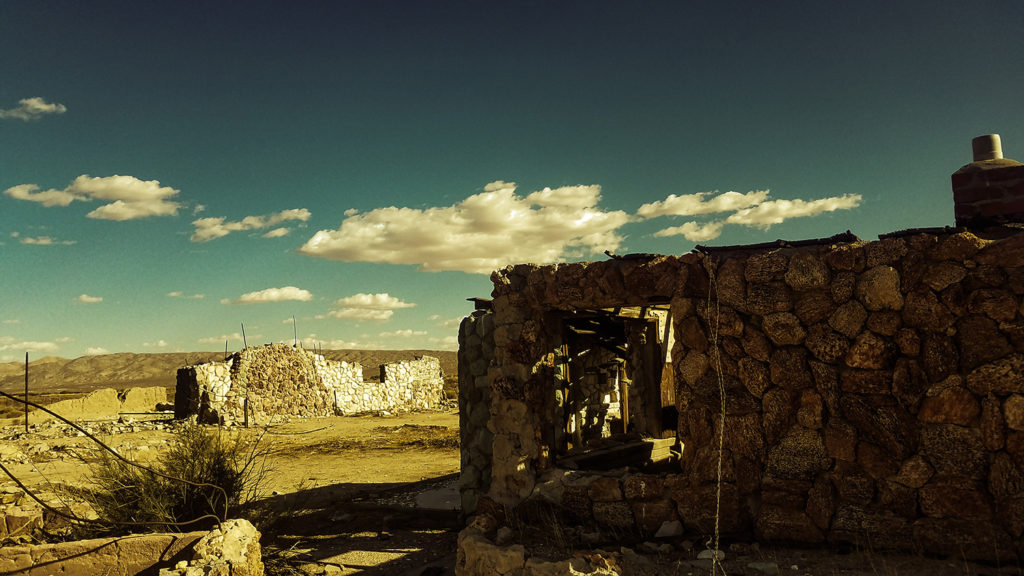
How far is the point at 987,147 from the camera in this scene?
20.7 feet

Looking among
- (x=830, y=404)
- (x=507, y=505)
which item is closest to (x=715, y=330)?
(x=830, y=404)

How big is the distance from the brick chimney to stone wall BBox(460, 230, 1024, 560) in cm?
70

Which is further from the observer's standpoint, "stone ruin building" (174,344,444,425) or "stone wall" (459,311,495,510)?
"stone ruin building" (174,344,444,425)

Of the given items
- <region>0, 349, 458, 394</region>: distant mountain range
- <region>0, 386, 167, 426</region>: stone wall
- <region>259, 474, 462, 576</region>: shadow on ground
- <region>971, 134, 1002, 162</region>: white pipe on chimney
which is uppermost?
<region>971, 134, 1002, 162</region>: white pipe on chimney

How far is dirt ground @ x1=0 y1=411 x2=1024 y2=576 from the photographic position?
15.8 feet

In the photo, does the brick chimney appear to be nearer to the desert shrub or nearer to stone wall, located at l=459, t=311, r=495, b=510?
stone wall, located at l=459, t=311, r=495, b=510

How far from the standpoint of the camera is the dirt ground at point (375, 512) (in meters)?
4.82

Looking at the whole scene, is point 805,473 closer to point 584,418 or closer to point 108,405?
point 584,418

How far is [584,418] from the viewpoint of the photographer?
10.6 m

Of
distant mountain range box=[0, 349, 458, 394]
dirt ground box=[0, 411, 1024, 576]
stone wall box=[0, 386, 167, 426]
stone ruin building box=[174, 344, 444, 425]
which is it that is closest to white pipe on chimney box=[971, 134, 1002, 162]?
dirt ground box=[0, 411, 1024, 576]

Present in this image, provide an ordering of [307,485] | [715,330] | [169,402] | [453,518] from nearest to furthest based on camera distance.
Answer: [715,330], [453,518], [307,485], [169,402]

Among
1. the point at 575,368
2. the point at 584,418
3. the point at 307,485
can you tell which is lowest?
the point at 307,485

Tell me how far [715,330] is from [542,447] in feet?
7.11

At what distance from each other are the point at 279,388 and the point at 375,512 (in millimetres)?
14683
